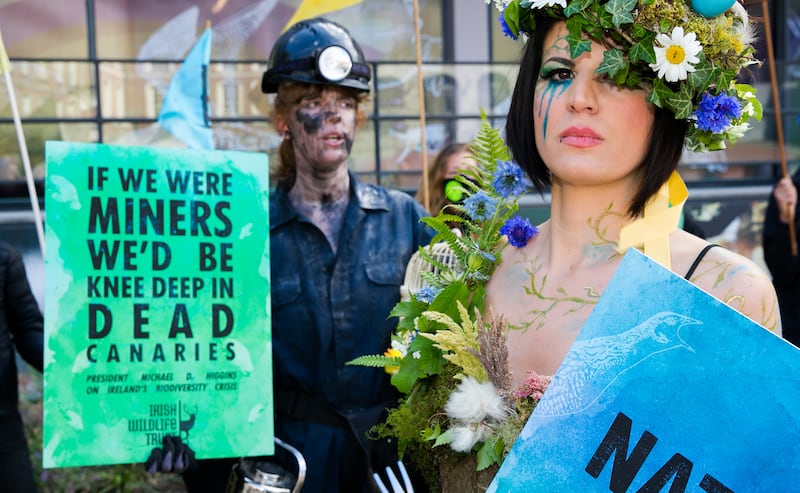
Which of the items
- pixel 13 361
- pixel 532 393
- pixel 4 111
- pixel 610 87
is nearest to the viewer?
pixel 532 393

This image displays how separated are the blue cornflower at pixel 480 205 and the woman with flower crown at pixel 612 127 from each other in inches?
5.8

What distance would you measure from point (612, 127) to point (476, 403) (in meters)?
0.56

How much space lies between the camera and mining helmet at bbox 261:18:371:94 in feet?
10.6

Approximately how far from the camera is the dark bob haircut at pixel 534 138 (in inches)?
69.5

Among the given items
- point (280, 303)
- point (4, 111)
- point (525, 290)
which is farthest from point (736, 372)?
point (4, 111)

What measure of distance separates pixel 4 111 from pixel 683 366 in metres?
5.96

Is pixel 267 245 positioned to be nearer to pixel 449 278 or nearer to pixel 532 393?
pixel 449 278

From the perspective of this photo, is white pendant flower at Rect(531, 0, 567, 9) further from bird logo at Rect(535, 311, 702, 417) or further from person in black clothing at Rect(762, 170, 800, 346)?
person in black clothing at Rect(762, 170, 800, 346)

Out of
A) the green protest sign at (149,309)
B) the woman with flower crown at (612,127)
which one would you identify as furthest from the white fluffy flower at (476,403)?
the green protest sign at (149,309)

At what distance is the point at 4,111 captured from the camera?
635 cm

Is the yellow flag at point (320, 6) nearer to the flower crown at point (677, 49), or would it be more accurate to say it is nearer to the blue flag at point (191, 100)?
the blue flag at point (191, 100)

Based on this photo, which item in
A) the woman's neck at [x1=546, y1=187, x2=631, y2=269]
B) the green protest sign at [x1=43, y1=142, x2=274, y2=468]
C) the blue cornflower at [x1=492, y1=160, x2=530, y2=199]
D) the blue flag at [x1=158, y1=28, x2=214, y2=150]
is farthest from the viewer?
the blue flag at [x1=158, y1=28, x2=214, y2=150]

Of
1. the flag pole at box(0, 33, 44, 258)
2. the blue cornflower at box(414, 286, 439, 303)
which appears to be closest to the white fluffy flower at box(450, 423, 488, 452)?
the blue cornflower at box(414, 286, 439, 303)

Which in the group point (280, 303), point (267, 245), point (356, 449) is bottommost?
point (356, 449)
